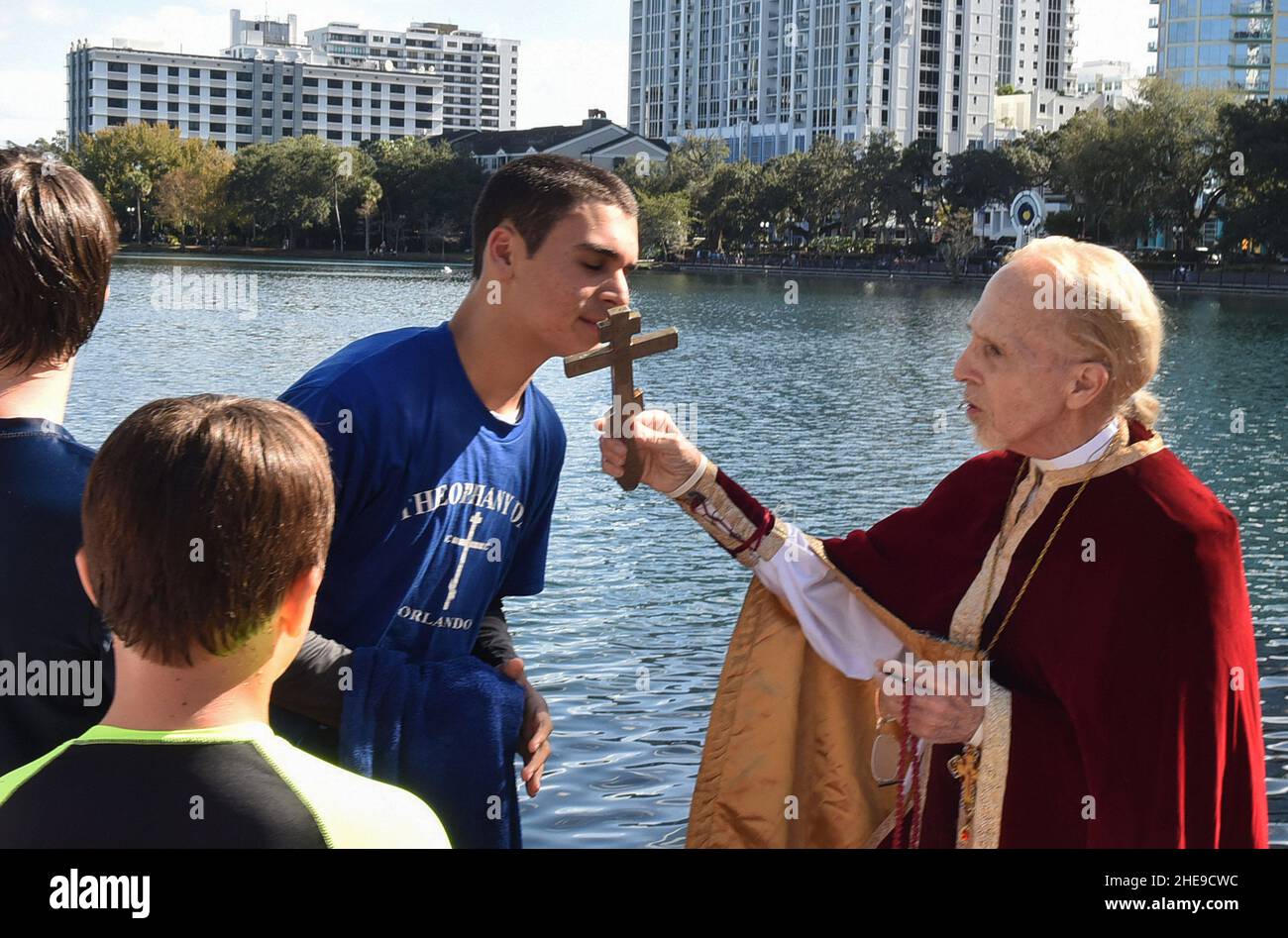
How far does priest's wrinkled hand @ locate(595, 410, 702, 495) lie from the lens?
10.7 ft

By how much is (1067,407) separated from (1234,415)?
22041 millimetres

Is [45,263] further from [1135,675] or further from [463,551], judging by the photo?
[1135,675]

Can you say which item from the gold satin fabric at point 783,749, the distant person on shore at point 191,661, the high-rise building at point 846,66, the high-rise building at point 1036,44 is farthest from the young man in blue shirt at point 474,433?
the high-rise building at point 1036,44

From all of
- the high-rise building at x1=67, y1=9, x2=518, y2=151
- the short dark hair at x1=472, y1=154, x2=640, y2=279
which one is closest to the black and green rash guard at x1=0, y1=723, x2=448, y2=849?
the short dark hair at x1=472, y1=154, x2=640, y2=279

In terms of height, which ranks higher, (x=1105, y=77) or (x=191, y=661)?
(x=1105, y=77)

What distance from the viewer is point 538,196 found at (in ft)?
10.6

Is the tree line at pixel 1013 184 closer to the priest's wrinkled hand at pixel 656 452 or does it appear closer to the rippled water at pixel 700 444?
the rippled water at pixel 700 444

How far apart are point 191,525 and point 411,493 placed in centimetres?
111

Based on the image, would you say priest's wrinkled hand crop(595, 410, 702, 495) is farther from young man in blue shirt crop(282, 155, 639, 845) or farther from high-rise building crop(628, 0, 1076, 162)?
Answer: high-rise building crop(628, 0, 1076, 162)

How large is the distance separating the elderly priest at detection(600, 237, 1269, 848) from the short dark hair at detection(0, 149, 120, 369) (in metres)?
1.12

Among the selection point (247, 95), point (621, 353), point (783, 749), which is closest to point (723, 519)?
point (783, 749)

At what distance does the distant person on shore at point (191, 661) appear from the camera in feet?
6.07
